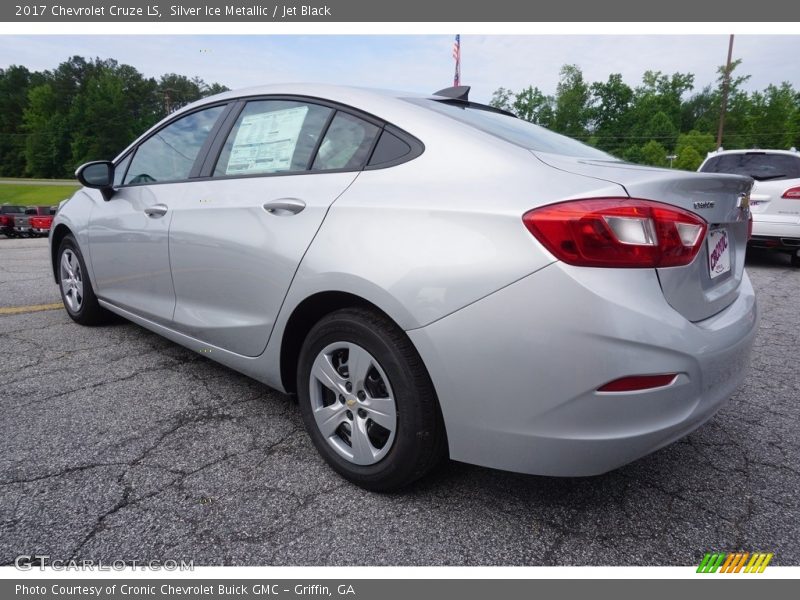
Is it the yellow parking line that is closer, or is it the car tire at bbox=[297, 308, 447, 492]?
the car tire at bbox=[297, 308, 447, 492]

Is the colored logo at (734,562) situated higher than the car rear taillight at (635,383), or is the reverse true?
the car rear taillight at (635,383)

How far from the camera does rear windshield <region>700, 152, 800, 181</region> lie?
21.8 feet

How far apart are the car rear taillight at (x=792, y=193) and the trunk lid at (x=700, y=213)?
5.80 m

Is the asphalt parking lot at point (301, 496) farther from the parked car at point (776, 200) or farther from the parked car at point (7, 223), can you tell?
the parked car at point (7, 223)

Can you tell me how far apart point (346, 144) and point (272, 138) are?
506 millimetres

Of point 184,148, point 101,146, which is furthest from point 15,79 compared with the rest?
point 184,148

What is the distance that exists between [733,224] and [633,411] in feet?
3.04

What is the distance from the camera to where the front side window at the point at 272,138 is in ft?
7.23

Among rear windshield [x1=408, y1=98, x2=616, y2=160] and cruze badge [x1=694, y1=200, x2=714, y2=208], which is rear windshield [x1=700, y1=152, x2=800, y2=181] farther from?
cruze badge [x1=694, y1=200, x2=714, y2=208]

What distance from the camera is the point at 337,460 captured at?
1955 mm

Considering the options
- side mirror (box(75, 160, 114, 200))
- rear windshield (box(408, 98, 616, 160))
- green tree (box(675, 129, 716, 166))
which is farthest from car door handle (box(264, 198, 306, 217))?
green tree (box(675, 129, 716, 166))

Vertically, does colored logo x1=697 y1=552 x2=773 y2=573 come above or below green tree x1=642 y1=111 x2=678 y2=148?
below

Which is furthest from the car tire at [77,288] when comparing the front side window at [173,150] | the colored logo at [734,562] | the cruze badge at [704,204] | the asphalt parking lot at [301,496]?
the colored logo at [734,562]

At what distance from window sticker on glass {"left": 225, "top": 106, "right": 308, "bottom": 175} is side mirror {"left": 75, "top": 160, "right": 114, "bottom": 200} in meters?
1.24
